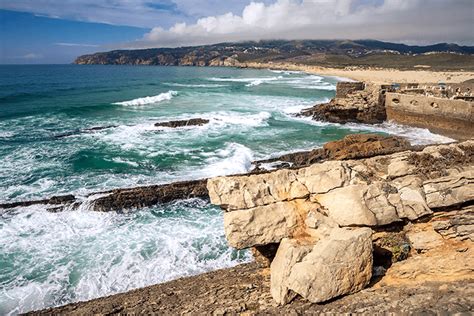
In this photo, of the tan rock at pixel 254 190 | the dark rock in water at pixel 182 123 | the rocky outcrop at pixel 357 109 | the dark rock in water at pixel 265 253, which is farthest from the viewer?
the rocky outcrop at pixel 357 109

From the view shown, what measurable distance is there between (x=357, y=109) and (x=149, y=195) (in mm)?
21062

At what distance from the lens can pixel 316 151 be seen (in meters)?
17.8

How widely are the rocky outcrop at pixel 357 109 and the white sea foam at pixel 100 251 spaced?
19.4m

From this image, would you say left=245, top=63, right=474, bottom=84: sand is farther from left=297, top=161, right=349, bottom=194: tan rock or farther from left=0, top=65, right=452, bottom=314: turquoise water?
left=297, top=161, right=349, bottom=194: tan rock

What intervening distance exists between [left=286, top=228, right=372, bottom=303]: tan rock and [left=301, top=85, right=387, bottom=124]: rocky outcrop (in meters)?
24.5

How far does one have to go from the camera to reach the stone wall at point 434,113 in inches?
876

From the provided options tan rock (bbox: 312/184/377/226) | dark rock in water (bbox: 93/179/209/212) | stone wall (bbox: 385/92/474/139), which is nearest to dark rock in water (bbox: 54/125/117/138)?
dark rock in water (bbox: 93/179/209/212)

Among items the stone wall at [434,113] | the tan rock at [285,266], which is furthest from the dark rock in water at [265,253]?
the stone wall at [434,113]

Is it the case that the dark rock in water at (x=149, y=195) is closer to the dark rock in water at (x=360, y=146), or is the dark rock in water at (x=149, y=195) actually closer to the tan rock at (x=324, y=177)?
the dark rock in water at (x=360, y=146)

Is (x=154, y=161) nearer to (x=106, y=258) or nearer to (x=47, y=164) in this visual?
(x=47, y=164)

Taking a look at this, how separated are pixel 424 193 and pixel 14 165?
1918cm

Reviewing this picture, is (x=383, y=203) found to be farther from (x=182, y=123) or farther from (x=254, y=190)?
(x=182, y=123)

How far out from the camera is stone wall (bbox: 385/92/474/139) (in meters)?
22.2


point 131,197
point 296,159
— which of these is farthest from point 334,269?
point 296,159
